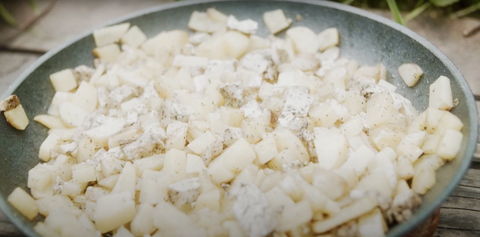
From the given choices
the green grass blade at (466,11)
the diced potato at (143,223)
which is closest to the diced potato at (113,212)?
the diced potato at (143,223)

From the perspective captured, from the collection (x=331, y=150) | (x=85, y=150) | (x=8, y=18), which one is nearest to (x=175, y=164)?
(x=85, y=150)

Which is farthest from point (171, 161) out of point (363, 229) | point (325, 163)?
point (363, 229)

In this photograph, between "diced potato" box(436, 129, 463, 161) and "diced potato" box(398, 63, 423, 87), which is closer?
"diced potato" box(436, 129, 463, 161)

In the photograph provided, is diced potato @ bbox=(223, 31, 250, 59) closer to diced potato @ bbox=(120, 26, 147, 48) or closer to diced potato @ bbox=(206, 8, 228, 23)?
diced potato @ bbox=(206, 8, 228, 23)

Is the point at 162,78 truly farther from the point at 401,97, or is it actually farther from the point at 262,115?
the point at 401,97

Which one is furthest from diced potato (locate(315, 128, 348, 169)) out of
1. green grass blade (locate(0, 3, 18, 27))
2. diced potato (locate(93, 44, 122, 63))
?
green grass blade (locate(0, 3, 18, 27))
